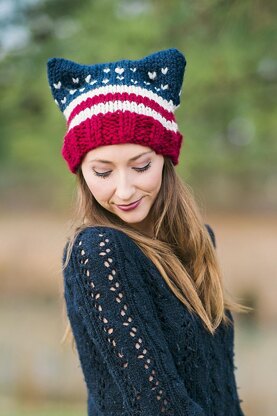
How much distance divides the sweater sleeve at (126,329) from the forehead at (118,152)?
222mm

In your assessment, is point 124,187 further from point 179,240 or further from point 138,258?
point 179,240

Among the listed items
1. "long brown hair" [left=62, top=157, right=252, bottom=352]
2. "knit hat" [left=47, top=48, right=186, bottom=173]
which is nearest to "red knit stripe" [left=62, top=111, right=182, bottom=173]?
"knit hat" [left=47, top=48, right=186, bottom=173]

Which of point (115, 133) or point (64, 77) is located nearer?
point (115, 133)

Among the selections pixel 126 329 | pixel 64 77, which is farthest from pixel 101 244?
pixel 64 77

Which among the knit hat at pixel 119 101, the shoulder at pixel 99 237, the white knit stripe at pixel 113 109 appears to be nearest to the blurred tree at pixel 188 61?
the knit hat at pixel 119 101

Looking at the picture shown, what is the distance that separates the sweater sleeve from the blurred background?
2.55 m

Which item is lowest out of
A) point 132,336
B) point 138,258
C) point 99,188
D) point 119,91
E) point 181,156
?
point 132,336

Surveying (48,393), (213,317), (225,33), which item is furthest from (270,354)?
(213,317)

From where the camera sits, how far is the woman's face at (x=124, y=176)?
81.4 inches

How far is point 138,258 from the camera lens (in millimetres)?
2037

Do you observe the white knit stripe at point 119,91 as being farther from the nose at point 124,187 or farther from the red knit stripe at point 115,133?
the nose at point 124,187

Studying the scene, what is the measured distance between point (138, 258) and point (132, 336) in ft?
0.79

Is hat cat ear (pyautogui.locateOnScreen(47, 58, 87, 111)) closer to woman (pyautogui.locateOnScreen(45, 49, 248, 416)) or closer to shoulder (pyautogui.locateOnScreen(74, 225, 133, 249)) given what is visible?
woman (pyautogui.locateOnScreen(45, 49, 248, 416))

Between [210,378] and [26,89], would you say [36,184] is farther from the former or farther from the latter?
[210,378]
